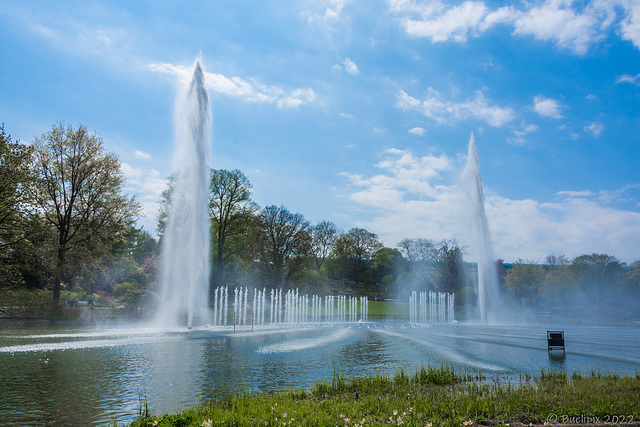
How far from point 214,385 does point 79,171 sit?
3354 centimetres

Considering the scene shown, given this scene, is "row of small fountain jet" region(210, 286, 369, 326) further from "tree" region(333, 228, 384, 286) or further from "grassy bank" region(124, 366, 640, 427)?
"grassy bank" region(124, 366, 640, 427)

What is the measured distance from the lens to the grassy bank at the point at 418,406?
712 cm

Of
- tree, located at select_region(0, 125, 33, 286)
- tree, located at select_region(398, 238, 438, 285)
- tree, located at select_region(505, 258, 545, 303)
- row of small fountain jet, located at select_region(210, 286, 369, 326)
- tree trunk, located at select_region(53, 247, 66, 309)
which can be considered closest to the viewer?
tree, located at select_region(0, 125, 33, 286)

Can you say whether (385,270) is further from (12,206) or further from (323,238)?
(12,206)

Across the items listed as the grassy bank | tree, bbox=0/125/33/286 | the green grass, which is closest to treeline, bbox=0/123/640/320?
tree, bbox=0/125/33/286

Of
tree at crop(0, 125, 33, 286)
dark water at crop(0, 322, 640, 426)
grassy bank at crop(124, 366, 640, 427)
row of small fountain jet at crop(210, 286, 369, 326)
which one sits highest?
tree at crop(0, 125, 33, 286)

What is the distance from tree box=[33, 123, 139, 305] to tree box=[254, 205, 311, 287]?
20.1 meters

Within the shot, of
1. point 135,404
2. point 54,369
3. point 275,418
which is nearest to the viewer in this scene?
point 275,418

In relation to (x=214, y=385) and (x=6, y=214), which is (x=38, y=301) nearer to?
(x=6, y=214)

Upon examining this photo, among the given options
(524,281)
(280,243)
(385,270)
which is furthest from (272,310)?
(385,270)

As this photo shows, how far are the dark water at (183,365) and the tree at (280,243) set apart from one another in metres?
32.3

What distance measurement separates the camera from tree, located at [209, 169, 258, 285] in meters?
54.5

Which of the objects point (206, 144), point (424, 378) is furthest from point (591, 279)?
point (424, 378)

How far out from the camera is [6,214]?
27469 millimetres
